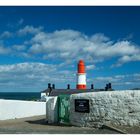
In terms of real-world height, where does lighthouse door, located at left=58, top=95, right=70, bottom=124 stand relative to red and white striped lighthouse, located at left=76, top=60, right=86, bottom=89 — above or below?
below

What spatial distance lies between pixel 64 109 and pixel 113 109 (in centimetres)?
371

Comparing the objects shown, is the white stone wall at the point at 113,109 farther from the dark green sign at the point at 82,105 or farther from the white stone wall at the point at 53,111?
the white stone wall at the point at 53,111

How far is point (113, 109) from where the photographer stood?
55.1 feet

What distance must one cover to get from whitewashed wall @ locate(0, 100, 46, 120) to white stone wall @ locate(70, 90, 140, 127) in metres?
5.47

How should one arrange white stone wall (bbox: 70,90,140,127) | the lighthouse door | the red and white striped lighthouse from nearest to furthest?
1. white stone wall (bbox: 70,90,140,127)
2. the lighthouse door
3. the red and white striped lighthouse

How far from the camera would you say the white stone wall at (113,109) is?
1634 centimetres

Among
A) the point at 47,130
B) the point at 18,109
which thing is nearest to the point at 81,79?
the point at 18,109

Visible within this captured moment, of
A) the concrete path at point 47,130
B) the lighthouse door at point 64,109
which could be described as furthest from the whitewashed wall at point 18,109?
the concrete path at point 47,130

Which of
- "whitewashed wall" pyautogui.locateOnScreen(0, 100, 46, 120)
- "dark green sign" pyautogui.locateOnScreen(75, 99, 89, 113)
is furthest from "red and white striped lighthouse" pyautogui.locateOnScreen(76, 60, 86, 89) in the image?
"dark green sign" pyautogui.locateOnScreen(75, 99, 89, 113)

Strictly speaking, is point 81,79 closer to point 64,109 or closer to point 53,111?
point 53,111

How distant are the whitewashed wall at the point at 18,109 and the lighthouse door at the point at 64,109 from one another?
10.8ft

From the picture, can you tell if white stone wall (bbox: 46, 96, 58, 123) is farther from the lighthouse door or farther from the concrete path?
the concrete path

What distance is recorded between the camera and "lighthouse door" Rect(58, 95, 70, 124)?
19370mm
